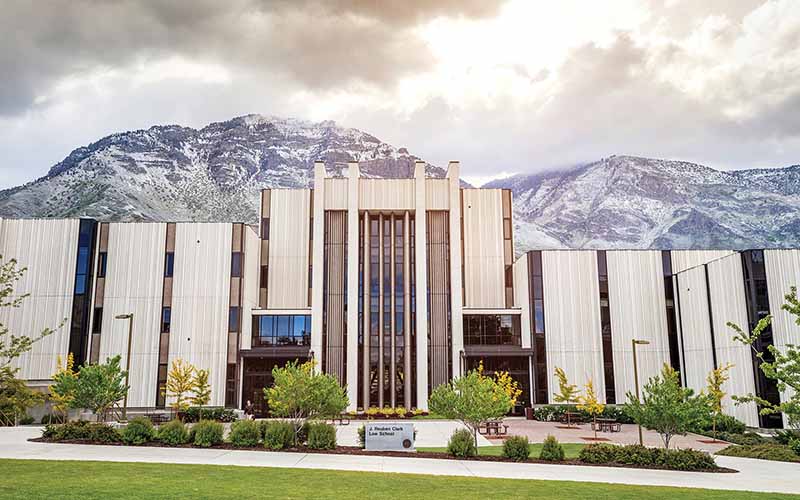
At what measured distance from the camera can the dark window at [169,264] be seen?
46.2m

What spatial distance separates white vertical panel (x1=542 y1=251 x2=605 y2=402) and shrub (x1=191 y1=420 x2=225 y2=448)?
28049mm

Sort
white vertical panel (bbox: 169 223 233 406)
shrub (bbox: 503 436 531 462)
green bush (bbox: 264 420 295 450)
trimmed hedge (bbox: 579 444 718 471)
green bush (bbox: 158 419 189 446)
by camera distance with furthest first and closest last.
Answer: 1. white vertical panel (bbox: 169 223 233 406)
2. green bush (bbox: 158 419 189 446)
3. green bush (bbox: 264 420 295 450)
4. shrub (bbox: 503 436 531 462)
5. trimmed hedge (bbox: 579 444 718 471)

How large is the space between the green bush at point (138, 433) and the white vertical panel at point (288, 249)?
2610 cm

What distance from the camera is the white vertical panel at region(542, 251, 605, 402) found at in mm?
46594

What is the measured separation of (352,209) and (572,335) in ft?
66.0

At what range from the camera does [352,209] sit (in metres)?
51.0

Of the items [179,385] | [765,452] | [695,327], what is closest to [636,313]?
[695,327]

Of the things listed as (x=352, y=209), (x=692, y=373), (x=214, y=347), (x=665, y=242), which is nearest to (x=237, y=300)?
(x=214, y=347)

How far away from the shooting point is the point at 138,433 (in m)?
26.2

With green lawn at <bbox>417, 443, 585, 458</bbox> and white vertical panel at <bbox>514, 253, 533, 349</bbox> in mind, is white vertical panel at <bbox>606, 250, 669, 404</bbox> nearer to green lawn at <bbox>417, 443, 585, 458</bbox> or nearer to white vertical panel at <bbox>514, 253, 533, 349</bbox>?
white vertical panel at <bbox>514, 253, 533, 349</bbox>

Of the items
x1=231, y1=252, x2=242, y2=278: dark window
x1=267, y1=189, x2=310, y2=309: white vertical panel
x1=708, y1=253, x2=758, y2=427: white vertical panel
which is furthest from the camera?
x1=267, y1=189, x2=310, y2=309: white vertical panel

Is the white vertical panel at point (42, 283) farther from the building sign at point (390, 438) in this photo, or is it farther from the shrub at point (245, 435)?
the building sign at point (390, 438)

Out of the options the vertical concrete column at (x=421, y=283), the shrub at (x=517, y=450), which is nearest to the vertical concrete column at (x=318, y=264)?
the vertical concrete column at (x=421, y=283)

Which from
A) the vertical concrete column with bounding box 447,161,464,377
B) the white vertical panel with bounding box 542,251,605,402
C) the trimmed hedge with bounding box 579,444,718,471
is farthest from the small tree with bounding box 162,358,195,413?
the trimmed hedge with bounding box 579,444,718,471
